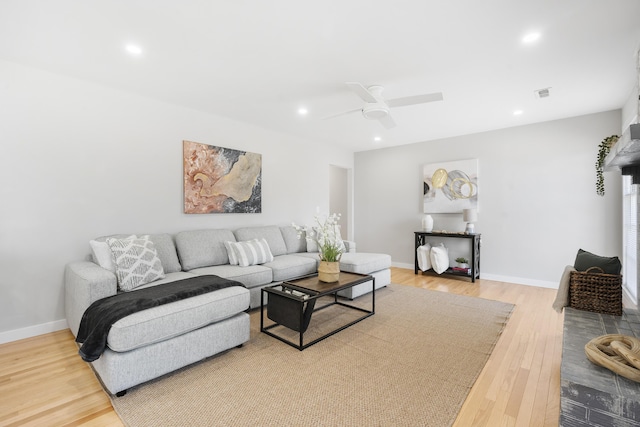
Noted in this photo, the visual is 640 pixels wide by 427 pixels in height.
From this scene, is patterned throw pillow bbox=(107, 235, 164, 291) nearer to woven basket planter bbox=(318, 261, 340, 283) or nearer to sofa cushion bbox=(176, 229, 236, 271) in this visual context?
sofa cushion bbox=(176, 229, 236, 271)

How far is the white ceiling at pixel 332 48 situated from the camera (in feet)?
6.42

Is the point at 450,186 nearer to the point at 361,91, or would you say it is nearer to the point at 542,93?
the point at 542,93

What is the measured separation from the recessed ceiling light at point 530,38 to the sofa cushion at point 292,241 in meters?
3.49

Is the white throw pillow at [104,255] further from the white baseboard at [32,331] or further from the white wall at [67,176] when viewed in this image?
the white baseboard at [32,331]

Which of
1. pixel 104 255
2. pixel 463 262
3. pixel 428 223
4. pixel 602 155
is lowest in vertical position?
pixel 463 262

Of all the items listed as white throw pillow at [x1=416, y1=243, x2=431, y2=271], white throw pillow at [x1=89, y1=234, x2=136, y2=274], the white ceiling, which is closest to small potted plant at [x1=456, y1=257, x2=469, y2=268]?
white throw pillow at [x1=416, y1=243, x2=431, y2=271]

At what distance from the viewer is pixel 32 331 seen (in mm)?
2734

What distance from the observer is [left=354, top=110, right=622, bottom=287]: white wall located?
160 inches

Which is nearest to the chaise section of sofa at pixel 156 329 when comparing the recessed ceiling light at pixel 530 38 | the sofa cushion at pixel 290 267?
the sofa cushion at pixel 290 267

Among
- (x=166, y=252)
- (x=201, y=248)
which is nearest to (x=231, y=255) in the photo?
(x=201, y=248)

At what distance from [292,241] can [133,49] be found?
306cm

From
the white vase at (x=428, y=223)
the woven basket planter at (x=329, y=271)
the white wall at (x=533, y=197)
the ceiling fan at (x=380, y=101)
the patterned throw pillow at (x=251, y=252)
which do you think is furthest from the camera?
the white vase at (x=428, y=223)

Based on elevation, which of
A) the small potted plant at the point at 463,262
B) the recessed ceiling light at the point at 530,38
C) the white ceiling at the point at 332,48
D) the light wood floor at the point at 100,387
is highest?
the white ceiling at the point at 332,48

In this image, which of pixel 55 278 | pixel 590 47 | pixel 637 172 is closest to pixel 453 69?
pixel 590 47
